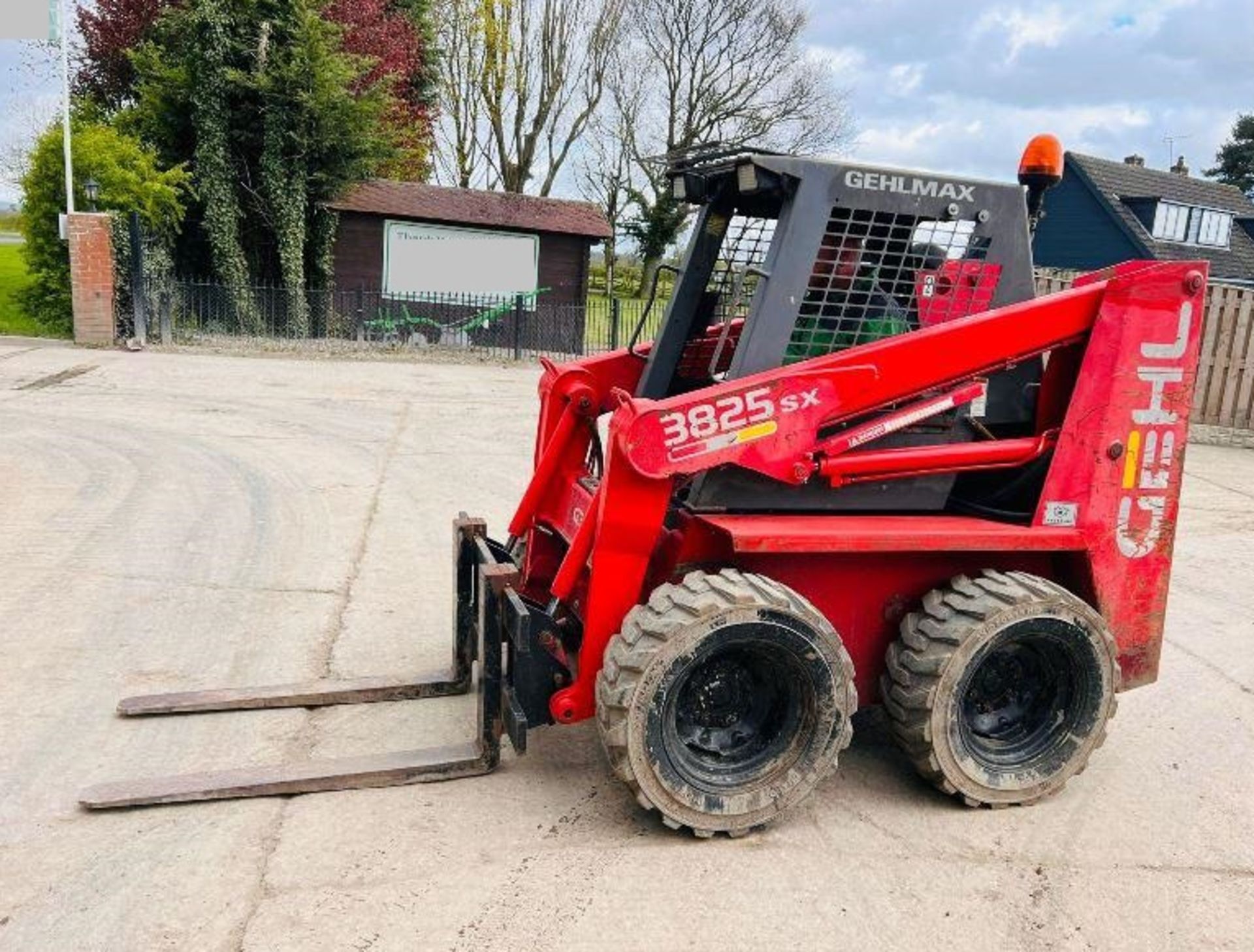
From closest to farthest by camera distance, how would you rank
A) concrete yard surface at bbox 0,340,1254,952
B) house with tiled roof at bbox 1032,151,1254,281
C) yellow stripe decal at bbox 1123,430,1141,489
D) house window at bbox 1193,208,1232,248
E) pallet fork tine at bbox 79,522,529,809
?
1. concrete yard surface at bbox 0,340,1254,952
2. pallet fork tine at bbox 79,522,529,809
3. yellow stripe decal at bbox 1123,430,1141,489
4. house with tiled roof at bbox 1032,151,1254,281
5. house window at bbox 1193,208,1232,248

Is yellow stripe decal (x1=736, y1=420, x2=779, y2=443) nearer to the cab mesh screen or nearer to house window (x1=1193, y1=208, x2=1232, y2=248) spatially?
the cab mesh screen

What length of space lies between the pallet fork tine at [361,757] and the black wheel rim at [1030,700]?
5.45 ft

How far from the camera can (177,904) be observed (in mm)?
3129

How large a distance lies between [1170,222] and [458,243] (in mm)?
29108

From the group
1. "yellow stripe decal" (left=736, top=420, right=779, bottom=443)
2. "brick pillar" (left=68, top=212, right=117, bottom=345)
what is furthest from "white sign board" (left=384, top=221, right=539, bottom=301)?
"yellow stripe decal" (left=736, top=420, right=779, bottom=443)

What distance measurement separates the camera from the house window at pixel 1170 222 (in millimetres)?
38312

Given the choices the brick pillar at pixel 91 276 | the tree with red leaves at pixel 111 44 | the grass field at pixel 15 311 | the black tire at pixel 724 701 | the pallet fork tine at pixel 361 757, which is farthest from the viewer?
the tree with red leaves at pixel 111 44

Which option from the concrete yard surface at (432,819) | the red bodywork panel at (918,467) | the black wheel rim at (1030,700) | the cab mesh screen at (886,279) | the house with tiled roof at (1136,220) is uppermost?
the house with tiled roof at (1136,220)

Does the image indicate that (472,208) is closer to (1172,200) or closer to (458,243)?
(458,243)

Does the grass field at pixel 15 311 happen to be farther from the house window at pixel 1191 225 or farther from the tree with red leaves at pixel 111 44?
the house window at pixel 1191 225

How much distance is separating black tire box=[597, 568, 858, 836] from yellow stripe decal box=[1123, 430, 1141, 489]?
4.42 ft

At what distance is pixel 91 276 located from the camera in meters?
16.6

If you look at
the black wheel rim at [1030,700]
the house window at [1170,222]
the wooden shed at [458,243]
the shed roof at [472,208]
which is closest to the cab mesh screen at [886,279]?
the black wheel rim at [1030,700]

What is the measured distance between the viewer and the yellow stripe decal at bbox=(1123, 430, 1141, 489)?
4.01 metres
